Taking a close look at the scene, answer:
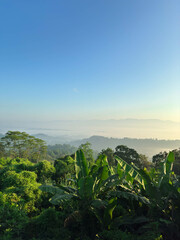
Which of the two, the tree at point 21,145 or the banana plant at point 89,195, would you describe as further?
the tree at point 21,145

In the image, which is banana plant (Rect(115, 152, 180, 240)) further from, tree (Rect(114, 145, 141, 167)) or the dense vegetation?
tree (Rect(114, 145, 141, 167))

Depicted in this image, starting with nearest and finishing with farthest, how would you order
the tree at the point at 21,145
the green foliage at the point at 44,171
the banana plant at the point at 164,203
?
the banana plant at the point at 164,203
the green foliage at the point at 44,171
the tree at the point at 21,145

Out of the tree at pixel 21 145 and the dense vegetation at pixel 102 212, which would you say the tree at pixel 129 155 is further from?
the tree at pixel 21 145

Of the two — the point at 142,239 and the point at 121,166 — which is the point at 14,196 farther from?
the point at 142,239

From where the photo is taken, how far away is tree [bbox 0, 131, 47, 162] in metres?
36.7

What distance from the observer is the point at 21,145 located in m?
39.1

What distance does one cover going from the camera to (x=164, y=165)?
4383 mm

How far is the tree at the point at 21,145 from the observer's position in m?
36.7

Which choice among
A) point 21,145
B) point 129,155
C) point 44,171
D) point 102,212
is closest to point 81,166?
point 102,212

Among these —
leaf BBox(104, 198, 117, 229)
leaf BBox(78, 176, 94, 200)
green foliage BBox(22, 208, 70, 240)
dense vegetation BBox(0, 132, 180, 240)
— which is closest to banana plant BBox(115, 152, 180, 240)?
dense vegetation BBox(0, 132, 180, 240)

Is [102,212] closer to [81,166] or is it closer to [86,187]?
[86,187]

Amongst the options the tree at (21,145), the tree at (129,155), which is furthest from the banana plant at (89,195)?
the tree at (21,145)

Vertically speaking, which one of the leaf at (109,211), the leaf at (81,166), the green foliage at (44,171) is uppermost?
the leaf at (81,166)

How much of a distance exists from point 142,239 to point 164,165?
2.14 metres
